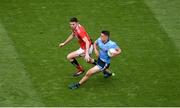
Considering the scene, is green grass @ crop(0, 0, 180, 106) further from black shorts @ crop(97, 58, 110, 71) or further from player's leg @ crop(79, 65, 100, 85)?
black shorts @ crop(97, 58, 110, 71)

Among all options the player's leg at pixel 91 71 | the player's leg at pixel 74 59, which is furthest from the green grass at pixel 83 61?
the player's leg at pixel 91 71

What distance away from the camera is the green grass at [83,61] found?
17.2 m

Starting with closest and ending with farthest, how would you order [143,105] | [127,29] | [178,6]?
[143,105] < [127,29] < [178,6]

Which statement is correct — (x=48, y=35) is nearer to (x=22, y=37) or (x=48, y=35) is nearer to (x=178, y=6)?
(x=22, y=37)

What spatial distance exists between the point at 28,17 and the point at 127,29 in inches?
129

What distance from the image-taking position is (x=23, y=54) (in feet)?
62.6

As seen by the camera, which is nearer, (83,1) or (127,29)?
(127,29)

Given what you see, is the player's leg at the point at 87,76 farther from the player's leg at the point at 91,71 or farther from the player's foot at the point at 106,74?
the player's foot at the point at 106,74

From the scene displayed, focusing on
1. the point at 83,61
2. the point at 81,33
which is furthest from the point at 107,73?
the point at 81,33

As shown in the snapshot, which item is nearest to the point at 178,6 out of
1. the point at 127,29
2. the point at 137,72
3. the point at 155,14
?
the point at 155,14

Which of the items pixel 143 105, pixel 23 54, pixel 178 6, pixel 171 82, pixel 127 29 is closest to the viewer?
pixel 143 105

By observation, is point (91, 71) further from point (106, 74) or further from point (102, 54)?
point (106, 74)

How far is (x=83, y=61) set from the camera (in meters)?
19.0

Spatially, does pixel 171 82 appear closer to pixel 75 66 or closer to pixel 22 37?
pixel 75 66
